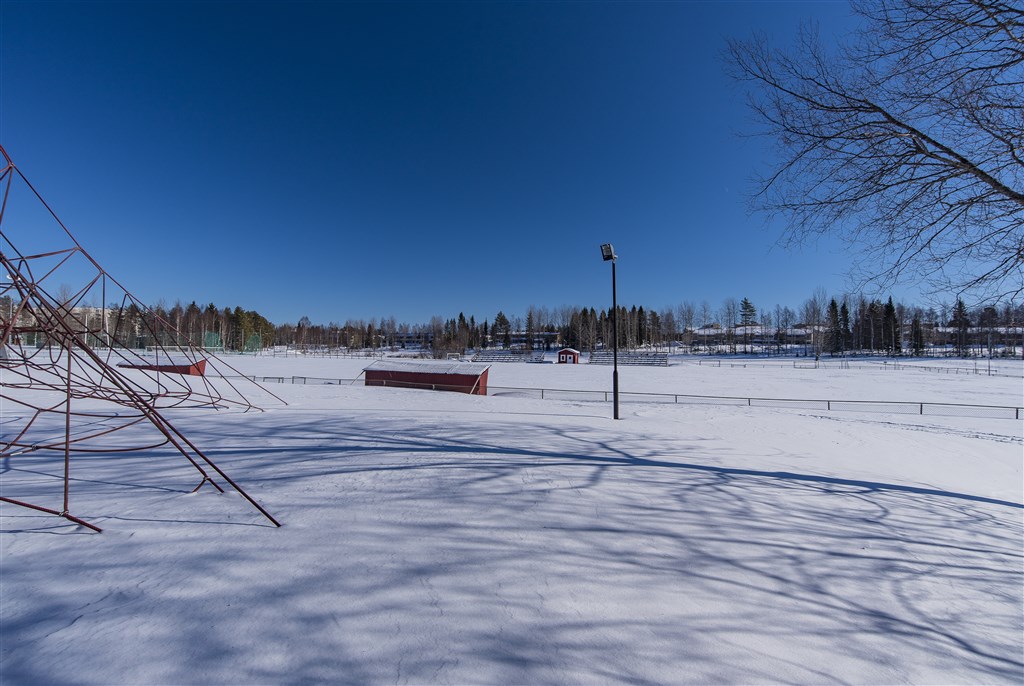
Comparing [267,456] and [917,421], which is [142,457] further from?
[917,421]

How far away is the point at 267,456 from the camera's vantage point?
608 cm

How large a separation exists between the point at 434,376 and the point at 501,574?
21.2 meters

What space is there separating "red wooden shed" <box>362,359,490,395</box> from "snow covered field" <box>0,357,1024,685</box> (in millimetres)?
16660

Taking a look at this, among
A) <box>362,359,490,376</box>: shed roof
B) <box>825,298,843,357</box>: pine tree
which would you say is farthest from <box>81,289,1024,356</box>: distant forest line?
<box>362,359,490,376</box>: shed roof

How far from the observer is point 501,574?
120 inches

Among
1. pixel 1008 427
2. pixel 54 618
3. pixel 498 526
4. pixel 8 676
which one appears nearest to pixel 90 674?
pixel 8 676

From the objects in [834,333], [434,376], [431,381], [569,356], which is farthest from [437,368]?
[834,333]

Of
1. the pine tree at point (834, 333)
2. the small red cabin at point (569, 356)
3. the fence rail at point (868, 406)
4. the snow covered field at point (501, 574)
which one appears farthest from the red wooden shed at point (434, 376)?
the pine tree at point (834, 333)

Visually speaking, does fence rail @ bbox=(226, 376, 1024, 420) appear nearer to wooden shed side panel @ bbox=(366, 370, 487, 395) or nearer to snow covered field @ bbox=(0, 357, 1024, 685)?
wooden shed side panel @ bbox=(366, 370, 487, 395)

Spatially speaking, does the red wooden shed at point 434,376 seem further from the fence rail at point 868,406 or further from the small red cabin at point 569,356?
the small red cabin at point 569,356

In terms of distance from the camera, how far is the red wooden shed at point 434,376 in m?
23.1

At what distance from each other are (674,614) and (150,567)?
4092mm

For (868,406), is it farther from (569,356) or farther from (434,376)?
(569,356)

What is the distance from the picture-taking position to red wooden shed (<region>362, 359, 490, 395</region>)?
23094mm
